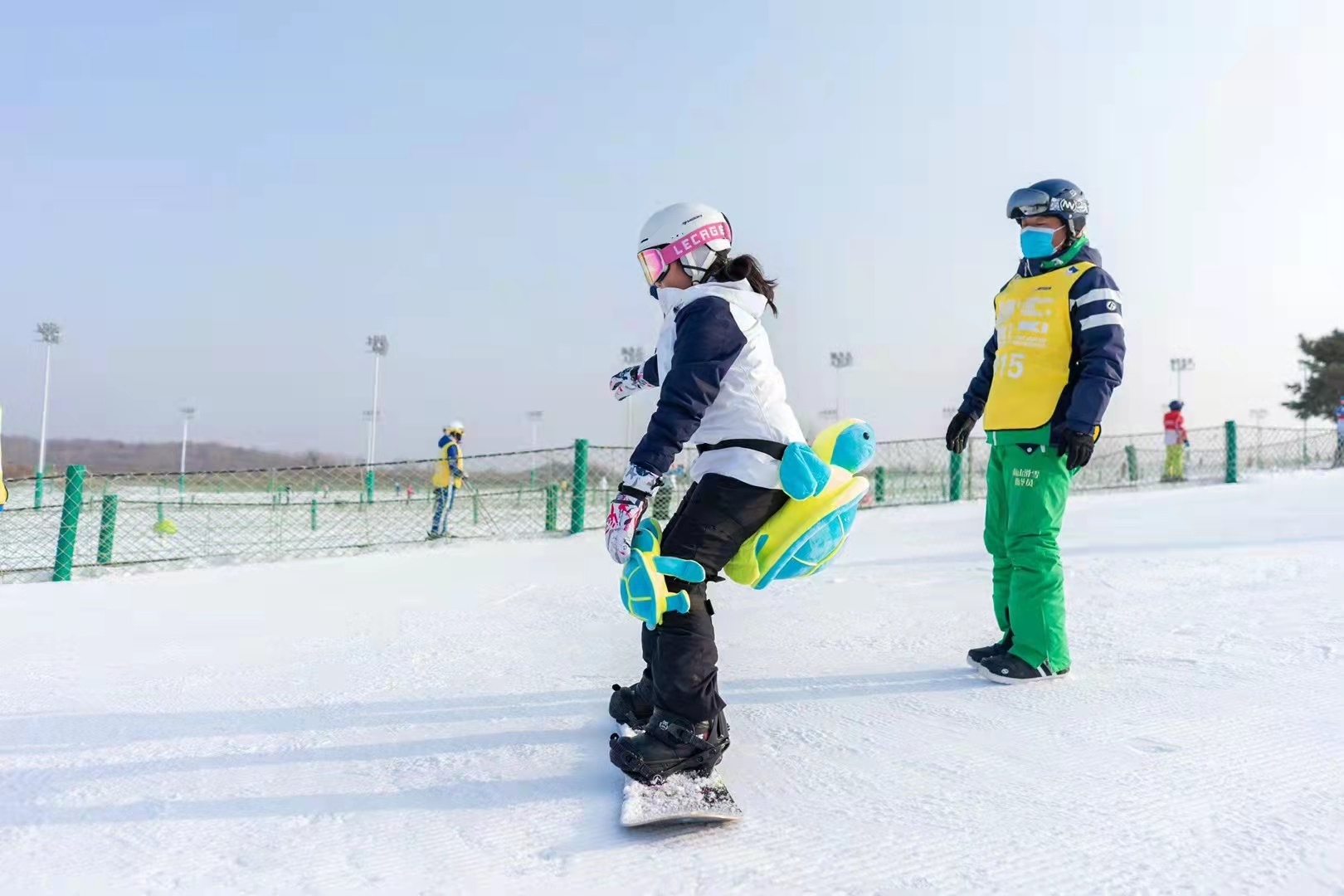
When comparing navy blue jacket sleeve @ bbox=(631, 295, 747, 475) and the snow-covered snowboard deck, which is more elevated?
navy blue jacket sleeve @ bbox=(631, 295, 747, 475)

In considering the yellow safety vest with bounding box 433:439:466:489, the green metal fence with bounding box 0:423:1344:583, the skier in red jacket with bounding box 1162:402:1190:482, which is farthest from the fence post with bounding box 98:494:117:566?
the skier in red jacket with bounding box 1162:402:1190:482

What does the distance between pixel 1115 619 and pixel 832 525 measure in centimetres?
220

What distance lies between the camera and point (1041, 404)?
2.89 metres

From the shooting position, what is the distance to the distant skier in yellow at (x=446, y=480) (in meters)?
10.5

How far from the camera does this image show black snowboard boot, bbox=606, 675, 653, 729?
7.78 feet

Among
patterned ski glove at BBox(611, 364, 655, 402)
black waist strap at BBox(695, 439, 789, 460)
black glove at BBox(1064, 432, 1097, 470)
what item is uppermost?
patterned ski glove at BBox(611, 364, 655, 402)

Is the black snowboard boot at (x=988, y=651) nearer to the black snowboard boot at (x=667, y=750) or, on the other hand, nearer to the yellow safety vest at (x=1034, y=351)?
the yellow safety vest at (x=1034, y=351)

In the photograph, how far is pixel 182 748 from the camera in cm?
226

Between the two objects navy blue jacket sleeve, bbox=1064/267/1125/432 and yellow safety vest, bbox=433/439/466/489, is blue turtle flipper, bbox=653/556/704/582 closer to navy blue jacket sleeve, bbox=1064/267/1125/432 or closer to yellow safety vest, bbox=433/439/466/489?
navy blue jacket sleeve, bbox=1064/267/1125/432

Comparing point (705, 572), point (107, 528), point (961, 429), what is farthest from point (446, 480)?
point (705, 572)

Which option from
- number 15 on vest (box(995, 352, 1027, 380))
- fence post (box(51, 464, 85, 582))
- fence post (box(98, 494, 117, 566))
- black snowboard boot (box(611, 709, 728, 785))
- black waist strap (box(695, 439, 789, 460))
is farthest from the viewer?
fence post (box(98, 494, 117, 566))

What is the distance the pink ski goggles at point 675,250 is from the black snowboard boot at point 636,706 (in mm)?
1188

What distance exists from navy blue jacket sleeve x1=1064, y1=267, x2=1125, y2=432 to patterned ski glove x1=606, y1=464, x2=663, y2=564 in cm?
165

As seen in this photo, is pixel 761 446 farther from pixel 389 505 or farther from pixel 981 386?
pixel 389 505
